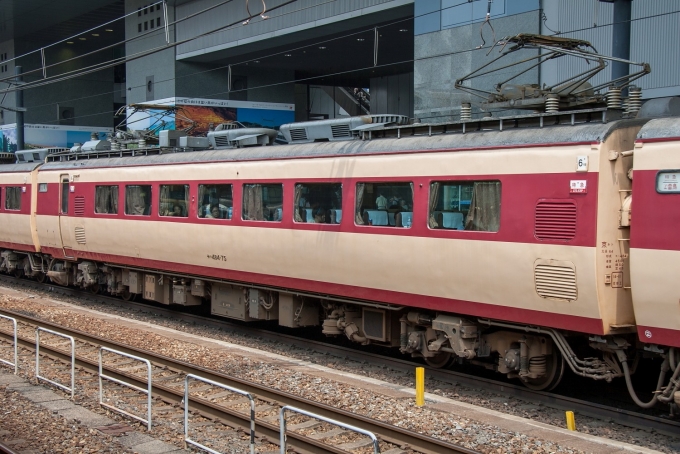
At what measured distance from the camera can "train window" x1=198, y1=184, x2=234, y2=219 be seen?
1413 centimetres

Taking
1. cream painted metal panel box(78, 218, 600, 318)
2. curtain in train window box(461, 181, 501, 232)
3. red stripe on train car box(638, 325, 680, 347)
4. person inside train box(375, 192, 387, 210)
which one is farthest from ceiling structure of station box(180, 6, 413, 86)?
red stripe on train car box(638, 325, 680, 347)

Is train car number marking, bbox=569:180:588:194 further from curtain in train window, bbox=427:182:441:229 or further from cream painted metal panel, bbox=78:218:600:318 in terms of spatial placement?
curtain in train window, bbox=427:182:441:229

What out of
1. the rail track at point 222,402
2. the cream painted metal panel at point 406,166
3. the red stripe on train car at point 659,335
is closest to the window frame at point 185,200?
the cream painted metal panel at point 406,166

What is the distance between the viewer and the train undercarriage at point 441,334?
9000mm

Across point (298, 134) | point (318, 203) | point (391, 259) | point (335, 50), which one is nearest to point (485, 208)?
point (391, 259)

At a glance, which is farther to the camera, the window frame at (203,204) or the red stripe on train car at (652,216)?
the window frame at (203,204)

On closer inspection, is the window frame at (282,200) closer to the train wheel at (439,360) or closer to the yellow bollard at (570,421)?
the train wheel at (439,360)

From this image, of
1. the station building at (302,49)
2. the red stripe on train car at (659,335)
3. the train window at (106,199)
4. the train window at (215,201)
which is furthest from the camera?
the station building at (302,49)

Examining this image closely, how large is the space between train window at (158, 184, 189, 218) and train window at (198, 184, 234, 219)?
1.56 ft

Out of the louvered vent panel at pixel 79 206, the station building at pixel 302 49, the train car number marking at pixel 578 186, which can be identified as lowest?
the louvered vent panel at pixel 79 206

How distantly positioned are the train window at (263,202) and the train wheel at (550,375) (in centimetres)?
495

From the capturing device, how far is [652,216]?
26.8 ft

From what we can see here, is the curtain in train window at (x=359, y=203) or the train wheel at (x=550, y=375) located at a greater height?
the curtain in train window at (x=359, y=203)

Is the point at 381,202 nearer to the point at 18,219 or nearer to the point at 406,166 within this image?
the point at 406,166
